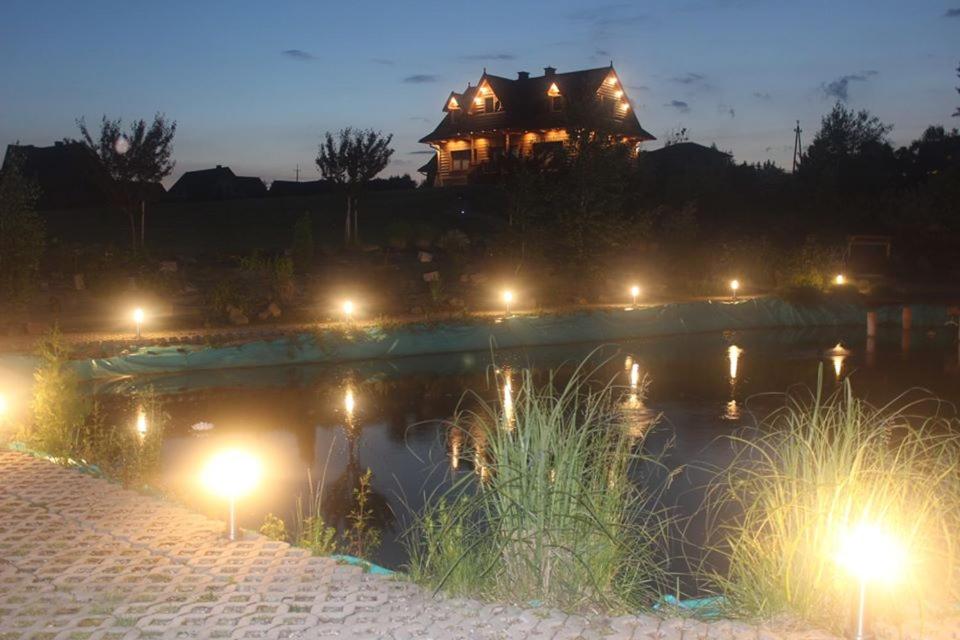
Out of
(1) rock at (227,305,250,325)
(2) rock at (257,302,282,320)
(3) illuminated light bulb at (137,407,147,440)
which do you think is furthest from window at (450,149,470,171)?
(3) illuminated light bulb at (137,407,147,440)

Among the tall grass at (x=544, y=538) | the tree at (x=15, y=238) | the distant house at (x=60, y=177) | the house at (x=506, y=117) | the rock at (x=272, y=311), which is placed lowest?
the tall grass at (x=544, y=538)

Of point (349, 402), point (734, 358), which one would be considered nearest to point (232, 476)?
Answer: point (349, 402)

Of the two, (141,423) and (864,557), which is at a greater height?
(864,557)

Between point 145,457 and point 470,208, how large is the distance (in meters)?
23.7

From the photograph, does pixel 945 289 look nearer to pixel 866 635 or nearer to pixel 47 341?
pixel 47 341

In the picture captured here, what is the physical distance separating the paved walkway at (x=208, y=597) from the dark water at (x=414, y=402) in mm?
1463

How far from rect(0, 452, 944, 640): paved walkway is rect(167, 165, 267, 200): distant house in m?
39.1

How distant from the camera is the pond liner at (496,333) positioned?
15.3m

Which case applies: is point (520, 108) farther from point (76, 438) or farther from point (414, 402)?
point (76, 438)

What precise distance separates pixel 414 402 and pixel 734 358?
7377mm

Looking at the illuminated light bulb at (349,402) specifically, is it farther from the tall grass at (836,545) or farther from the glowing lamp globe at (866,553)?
the glowing lamp globe at (866,553)

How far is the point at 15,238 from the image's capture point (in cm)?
1602

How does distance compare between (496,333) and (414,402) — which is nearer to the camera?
(414,402)

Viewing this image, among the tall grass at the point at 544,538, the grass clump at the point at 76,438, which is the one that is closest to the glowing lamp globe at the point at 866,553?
the tall grass at the point at 544,538
